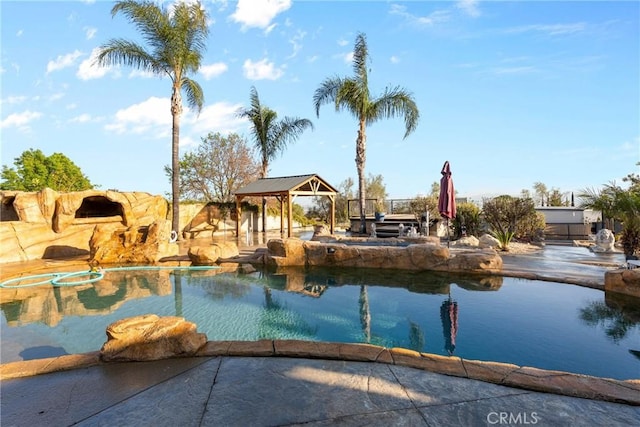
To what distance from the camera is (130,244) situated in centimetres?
1066

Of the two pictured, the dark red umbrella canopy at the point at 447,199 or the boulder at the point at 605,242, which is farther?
the dark red umbrella canopy at the point at 447,199

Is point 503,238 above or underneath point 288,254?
above

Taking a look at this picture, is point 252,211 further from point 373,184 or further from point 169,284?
point 373,184

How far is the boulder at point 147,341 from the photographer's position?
3252 millimetres

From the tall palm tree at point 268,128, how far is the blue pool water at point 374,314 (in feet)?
40.6

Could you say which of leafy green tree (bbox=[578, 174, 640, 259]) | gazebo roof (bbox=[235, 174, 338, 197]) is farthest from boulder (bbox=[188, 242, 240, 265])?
leafy green tree (bbox=[578, 174, 640, 259])

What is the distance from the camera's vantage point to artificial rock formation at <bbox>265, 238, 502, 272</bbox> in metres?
7.86

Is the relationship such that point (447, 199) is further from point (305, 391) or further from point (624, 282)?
point (305, 391)

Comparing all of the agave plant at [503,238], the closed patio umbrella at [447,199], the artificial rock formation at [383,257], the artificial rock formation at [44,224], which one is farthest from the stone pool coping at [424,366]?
the artificial rock formation at [44,224]

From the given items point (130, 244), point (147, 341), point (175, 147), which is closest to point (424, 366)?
→ point (147, 341)

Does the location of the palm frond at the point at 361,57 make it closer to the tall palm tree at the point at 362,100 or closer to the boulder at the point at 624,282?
the tall palm tree at the point at 362,100

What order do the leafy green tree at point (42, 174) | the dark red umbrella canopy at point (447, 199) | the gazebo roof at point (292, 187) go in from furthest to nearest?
the leafy green tree at point (42, 174) < the gazebo roof at point (292, 187) < the dark red umbrella canopy at point (447, 199)

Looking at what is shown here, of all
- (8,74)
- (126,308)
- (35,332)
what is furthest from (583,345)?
(8,74)

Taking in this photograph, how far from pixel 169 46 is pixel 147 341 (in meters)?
14.4
